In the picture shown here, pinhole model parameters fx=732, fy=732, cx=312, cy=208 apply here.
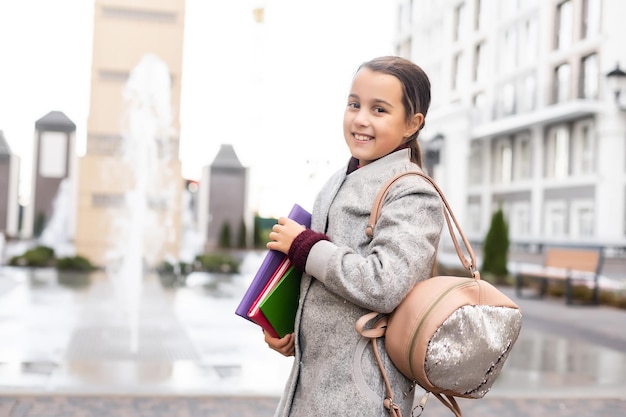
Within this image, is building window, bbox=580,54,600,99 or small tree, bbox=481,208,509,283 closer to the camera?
small tree, bbox=481,208,509,283

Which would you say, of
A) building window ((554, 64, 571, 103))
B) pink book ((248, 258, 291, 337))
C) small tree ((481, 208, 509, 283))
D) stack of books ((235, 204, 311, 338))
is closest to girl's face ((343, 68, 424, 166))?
stack of books ((235, 204, 311, 338))

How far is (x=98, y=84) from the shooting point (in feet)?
59.3

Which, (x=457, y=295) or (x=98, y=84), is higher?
(x=98, y=84)

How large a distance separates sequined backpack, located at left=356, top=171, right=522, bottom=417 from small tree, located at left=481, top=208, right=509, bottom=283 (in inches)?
642

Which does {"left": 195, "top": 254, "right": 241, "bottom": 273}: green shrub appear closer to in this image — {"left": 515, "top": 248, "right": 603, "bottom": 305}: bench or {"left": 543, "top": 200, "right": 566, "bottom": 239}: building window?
{"left": 515, "top": 248, "right": 603, "bottom": 305}: bench

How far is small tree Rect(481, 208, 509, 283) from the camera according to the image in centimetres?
1767

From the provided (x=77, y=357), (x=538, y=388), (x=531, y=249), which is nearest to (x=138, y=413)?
(x=77, y=357)

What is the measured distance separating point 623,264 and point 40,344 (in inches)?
751

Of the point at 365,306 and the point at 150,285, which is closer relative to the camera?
the point at 365,306

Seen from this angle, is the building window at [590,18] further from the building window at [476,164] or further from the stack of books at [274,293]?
the stack of books at [274,293]

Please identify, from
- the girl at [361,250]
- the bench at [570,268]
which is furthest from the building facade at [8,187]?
the girl at [361,250]

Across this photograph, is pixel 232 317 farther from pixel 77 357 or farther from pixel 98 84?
pixel 98 84

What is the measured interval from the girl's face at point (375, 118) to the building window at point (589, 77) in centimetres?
2496

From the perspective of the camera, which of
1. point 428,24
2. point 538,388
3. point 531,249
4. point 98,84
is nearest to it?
point 538,388
